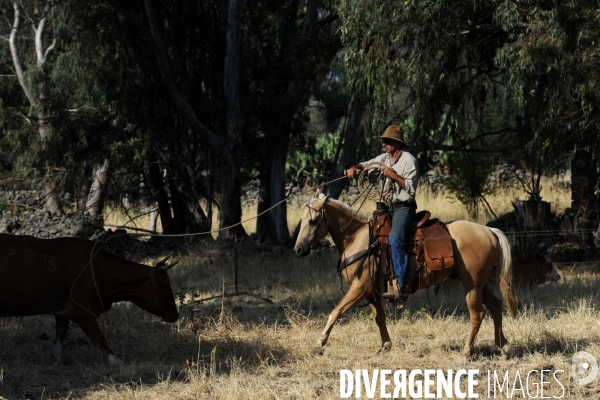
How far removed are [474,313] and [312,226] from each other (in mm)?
1978

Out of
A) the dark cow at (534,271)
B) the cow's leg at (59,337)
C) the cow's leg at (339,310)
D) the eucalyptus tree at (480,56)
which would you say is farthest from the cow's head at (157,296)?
the eucalyptus tree at (480,56)

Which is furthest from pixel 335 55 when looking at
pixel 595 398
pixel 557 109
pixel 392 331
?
pixel 595 398

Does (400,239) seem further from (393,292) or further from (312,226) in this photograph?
(312,226)

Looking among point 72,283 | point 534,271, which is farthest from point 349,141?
point 72,283

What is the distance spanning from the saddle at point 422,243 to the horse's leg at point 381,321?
426 millimetres

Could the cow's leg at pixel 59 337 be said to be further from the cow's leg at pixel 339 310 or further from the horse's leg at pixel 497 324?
the horse's leg at pixel 497 324

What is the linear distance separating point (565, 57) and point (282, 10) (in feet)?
30.8

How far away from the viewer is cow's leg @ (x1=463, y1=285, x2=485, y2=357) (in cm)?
887

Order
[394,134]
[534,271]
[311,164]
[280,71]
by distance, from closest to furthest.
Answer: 1. [394,134]
2. [534,271]
3. [280,71]
4. [311,164]

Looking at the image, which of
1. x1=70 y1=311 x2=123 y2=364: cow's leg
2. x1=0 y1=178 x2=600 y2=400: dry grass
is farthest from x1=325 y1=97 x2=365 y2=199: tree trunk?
x1=70 y1=311 x2=123 y2=364: cow's leg

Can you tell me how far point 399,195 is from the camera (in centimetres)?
905

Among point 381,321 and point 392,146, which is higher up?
point 392,146

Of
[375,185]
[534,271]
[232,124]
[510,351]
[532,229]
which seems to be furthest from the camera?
[232,124]

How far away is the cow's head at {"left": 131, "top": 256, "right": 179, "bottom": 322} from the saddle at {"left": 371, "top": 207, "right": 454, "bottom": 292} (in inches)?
95.5
